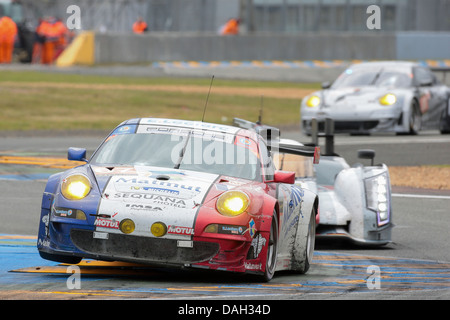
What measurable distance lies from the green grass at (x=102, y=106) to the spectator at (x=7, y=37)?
5.08 m

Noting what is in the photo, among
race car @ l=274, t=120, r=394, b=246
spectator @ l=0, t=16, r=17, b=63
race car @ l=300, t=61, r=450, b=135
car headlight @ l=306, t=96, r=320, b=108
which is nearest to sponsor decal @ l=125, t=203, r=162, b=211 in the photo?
race car @ l=274, t=120, r=394, b=246

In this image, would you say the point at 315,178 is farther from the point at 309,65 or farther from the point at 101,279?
the point at 309,65

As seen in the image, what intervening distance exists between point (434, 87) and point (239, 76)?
50.9 ft

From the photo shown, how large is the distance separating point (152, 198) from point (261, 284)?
0.97m

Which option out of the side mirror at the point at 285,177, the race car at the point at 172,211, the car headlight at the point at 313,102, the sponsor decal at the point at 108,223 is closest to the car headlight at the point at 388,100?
the car headlight at the point at 313,102

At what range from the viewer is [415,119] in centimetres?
2231

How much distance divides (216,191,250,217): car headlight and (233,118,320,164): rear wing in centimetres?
204

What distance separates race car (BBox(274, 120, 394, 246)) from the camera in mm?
10828

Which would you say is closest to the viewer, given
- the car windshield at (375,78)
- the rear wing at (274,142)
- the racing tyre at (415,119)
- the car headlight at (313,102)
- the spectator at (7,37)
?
the rear wing at (274,142)

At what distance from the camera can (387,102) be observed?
21594mm

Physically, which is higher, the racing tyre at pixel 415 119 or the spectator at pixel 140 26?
the spectator at pixel 140 26

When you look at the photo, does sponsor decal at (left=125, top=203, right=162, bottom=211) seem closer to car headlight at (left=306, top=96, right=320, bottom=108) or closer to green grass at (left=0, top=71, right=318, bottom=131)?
car headlight at (left=306, top=96, right=320, bottom=108)

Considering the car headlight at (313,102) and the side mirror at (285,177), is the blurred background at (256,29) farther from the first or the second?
the side mirror at (285,177)

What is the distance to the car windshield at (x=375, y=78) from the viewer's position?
22.2 m
